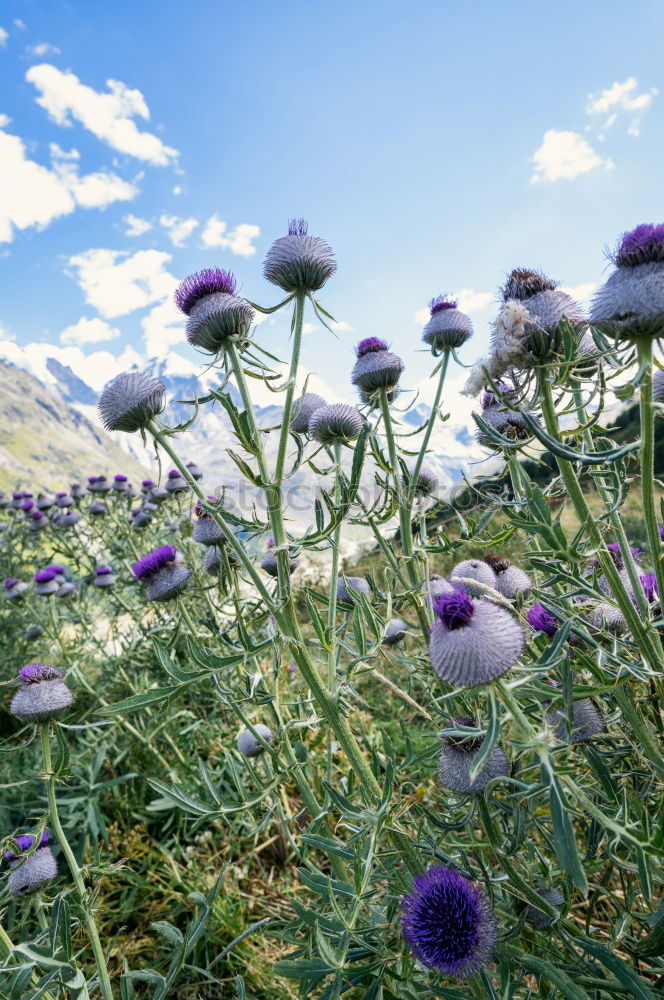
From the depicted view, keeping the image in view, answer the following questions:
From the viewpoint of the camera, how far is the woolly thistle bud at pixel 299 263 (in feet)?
8.29

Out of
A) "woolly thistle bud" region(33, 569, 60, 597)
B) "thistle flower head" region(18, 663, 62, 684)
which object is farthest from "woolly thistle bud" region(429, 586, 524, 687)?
"woolly thistle bud" region(33, 569, 60, 597)

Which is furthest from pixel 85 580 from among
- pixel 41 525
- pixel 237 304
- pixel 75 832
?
pixel 237 304

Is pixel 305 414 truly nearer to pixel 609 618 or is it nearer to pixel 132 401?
pixel 132 401

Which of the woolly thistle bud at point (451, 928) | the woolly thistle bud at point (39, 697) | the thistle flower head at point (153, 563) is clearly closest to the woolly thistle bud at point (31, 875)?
the woolly thistle bud at point (39, 697)

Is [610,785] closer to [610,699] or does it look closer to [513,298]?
[610,699]

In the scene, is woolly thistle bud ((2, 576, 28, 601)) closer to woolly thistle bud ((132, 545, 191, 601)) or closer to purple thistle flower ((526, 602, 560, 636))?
woolly thistle bud ((132, 545, 191, 601))

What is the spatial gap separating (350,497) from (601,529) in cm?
99

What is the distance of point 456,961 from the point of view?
1.77 meters

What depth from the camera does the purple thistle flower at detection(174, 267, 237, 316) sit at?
2621 mm

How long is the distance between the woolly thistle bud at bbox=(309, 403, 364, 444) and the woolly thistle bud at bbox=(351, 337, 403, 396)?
0.25 metres

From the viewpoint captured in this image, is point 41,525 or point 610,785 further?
point 41,525

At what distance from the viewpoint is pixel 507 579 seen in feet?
9.87

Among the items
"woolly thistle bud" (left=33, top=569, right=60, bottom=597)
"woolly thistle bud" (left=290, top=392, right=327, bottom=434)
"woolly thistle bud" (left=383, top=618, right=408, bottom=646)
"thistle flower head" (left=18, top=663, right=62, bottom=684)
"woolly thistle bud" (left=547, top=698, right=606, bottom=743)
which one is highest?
"woolly thistle bud" (left=290, top=392, right=327, bottom=434)

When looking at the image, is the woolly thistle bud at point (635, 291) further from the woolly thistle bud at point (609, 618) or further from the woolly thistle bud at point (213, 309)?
the woolly thistle bud at point (213, 309)
